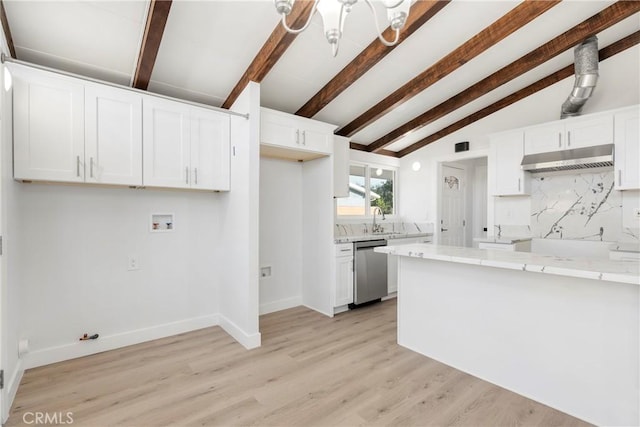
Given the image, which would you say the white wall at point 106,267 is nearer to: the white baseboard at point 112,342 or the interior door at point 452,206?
the white baseboard at point 112,342

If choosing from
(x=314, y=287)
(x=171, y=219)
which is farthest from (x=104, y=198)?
(x=314, y=287)

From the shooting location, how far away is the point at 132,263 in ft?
9.52

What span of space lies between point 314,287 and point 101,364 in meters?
2.30

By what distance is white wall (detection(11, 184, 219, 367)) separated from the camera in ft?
8.07

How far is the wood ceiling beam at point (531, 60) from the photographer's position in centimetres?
273

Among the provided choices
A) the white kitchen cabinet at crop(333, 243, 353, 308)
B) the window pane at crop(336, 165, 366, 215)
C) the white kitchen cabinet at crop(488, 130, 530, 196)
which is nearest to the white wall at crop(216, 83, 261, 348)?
the white kitchen cabinet at crop(333, 243, 353, 308)

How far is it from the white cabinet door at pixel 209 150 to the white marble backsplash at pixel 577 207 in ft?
13.3

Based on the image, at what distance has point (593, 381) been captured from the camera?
5.97ft

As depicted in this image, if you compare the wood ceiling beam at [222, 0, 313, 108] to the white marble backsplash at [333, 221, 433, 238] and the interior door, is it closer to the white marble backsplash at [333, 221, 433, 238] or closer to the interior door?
the white marble backsplash at [333, 221, 433, 238]

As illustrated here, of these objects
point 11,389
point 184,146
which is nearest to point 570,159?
point 184,146

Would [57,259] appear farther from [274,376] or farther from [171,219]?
[274,376]

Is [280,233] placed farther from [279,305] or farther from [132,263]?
[132,263]

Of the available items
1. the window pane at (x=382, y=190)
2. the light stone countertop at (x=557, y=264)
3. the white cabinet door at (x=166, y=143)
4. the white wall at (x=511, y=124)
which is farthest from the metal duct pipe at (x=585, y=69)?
the white cabinet door at (x=166, y=143)

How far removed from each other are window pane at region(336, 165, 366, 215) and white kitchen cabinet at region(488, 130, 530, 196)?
187 centimetres
